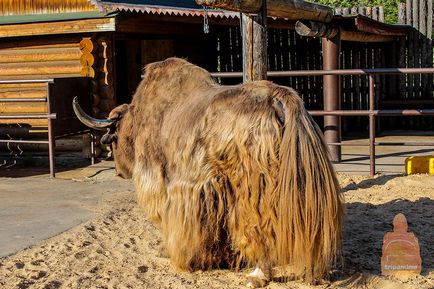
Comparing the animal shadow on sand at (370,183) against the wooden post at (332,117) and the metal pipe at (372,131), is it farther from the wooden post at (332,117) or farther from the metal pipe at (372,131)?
the wooden post at (332,117)

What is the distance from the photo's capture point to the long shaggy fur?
15.2 ft

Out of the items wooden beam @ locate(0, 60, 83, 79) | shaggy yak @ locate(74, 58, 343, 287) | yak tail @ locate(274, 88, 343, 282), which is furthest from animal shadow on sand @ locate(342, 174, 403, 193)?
wooden beam @ locate(0, 60, 83, 79)

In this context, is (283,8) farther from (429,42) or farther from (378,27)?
(429,42)

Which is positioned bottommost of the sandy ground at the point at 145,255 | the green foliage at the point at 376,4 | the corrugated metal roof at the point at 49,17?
the sandy ground at the point at 145,255

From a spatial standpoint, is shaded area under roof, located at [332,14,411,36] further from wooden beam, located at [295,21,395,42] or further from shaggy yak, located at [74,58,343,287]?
shaggy yak, located at [74,58,343,287]

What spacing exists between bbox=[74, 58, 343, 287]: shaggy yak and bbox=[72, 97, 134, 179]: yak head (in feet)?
2.83

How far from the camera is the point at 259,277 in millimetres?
4914

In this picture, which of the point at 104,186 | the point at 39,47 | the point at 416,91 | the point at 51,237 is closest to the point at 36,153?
the point at 39,47

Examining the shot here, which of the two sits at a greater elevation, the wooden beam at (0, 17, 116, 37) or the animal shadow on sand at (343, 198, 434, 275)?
the wooden beam at (0, 17, 116, 37)

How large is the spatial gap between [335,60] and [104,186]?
3.89 meters

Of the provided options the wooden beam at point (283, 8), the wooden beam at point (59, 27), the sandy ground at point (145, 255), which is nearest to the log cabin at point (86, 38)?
the wooden beam at point (59, 27)

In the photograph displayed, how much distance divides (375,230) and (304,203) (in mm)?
2053

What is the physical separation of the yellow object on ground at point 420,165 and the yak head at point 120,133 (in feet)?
13.3

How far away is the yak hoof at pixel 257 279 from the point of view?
16.0 ft
